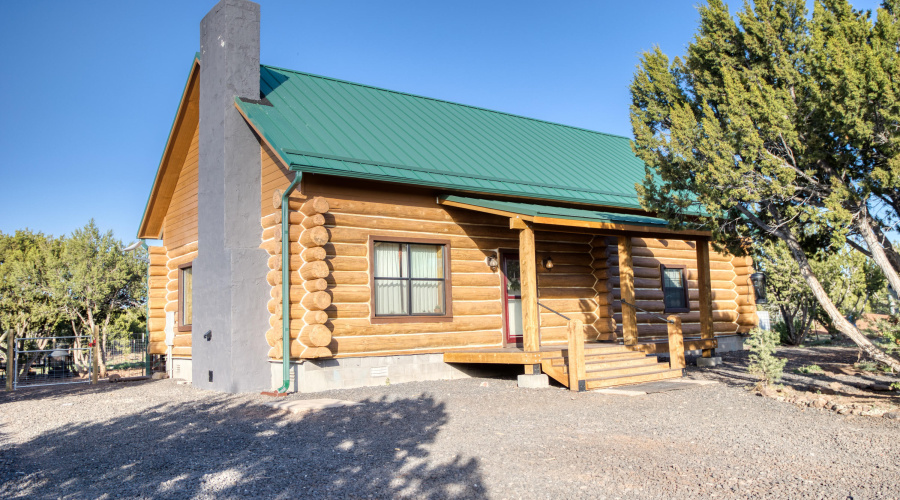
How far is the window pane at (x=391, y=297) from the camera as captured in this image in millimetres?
11602

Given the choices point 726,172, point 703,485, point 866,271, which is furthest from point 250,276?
point 866,271

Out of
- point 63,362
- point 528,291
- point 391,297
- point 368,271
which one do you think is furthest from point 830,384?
point 63,362

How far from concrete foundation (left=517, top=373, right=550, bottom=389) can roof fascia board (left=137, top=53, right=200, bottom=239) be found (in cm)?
906

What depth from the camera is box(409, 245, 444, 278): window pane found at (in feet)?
39.8

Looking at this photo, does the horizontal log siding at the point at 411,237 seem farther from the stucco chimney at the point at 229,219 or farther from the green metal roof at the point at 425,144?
the stucco chimney at the point at 229,219

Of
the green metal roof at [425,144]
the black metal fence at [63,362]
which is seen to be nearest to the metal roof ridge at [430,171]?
the green metal roof at [425,144]

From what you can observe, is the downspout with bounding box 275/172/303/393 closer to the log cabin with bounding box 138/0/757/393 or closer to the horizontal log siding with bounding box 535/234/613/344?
the log cabin with bounding box 138/0/757/393

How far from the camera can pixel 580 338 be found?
10031 millimetres

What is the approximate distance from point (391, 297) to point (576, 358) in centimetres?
353

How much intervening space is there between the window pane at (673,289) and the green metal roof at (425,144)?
247cm

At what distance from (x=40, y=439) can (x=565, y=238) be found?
1007cm

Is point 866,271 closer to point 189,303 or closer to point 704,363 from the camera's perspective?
point 704,363

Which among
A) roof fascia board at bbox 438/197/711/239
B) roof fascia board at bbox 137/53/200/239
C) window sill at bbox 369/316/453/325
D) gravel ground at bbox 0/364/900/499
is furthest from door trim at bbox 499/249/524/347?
roof fascia board at bbox 137/53/200/239

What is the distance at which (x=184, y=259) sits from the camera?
1487 cm
